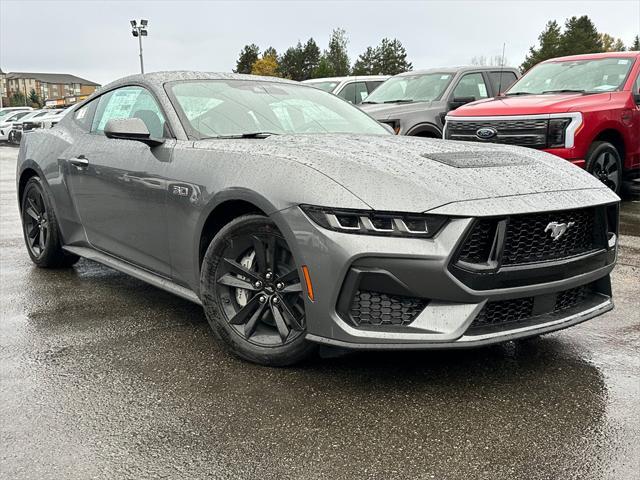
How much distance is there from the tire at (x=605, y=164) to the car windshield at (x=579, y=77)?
85cm

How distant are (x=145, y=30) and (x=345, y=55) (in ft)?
176

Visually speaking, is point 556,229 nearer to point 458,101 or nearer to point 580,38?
point 458,101

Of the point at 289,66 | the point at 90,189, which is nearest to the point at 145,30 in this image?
the point at 90,189

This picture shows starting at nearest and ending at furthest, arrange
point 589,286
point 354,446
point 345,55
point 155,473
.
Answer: point 155,473
point 354,446
point 589,286
point 345,55

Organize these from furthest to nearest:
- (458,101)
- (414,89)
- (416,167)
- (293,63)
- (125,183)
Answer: (293,63)
(414,89)
(458,101)
(125,183)
(416,167)

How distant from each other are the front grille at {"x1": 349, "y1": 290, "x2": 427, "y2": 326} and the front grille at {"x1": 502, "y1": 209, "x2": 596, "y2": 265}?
424mm

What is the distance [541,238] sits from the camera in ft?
9.73

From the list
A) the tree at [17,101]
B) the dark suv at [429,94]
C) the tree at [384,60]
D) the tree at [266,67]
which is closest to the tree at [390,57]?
the tree at [384,60]

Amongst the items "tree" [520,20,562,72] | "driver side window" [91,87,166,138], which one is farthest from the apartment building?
"driver side window" [91,87,166,138]

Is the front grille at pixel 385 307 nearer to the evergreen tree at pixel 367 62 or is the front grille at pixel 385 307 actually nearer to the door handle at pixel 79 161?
the door handle at pixel 79 161

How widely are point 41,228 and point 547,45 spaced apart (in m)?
73.3

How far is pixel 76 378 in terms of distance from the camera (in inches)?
127

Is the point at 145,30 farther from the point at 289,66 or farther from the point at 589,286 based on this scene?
the point at 289,66

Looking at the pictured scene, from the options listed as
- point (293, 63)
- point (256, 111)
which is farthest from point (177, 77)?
point (293, 63)
